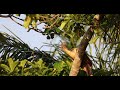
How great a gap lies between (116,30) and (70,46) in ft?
1.36

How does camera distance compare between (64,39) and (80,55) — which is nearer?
(80,55)
